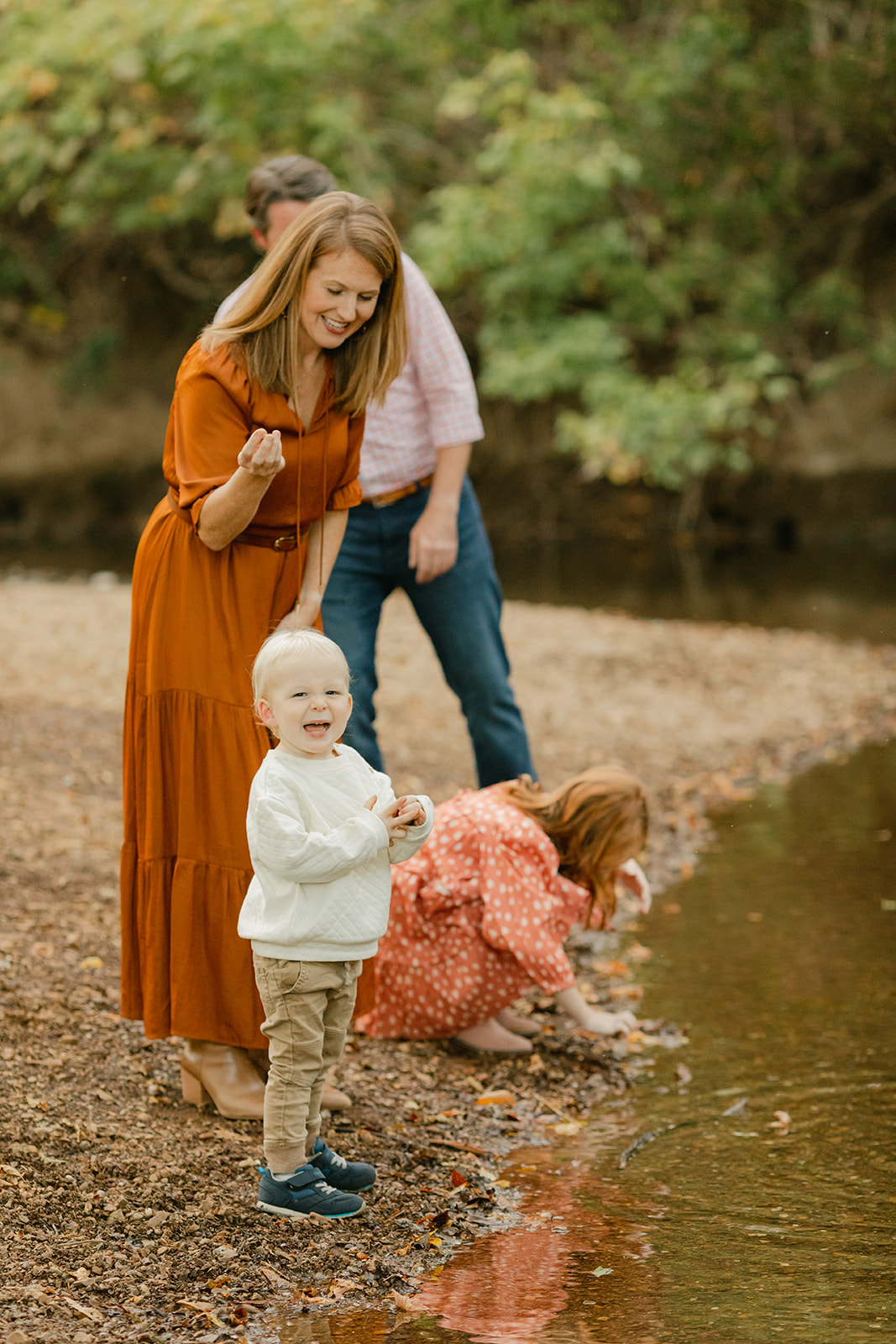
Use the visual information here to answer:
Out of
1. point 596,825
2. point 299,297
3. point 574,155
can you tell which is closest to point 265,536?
point 299,297

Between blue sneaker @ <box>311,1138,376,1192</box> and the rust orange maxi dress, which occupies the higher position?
the rust orange maxi dress

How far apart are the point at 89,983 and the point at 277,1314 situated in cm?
144

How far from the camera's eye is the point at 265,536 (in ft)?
9.82

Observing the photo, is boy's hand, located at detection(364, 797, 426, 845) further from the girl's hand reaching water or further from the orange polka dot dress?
the girl's hand reaching water

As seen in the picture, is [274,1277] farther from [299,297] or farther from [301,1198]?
[299,297]

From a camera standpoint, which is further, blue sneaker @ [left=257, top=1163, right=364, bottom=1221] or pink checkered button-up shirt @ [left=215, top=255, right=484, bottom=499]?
pink checkered button-up shirt @ [left=215, top=255, right=484, bottom=499]

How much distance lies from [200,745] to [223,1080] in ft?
2.23

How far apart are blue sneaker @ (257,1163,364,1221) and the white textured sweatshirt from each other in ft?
1.32

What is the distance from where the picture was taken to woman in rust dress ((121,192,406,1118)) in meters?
2.86

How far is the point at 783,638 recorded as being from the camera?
1005 centimetres

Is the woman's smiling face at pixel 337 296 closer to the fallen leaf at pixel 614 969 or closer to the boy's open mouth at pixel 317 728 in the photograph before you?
the boy's open mouth at pixel 317 728

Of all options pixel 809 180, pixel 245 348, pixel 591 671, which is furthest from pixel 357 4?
pixel 245 348

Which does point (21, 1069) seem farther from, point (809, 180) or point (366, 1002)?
point (809, 180)

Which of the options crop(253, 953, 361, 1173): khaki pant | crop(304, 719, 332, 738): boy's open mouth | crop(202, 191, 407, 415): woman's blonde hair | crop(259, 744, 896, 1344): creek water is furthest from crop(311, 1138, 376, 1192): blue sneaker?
crop(202, 191, 407, 415): woman's blonde hair
